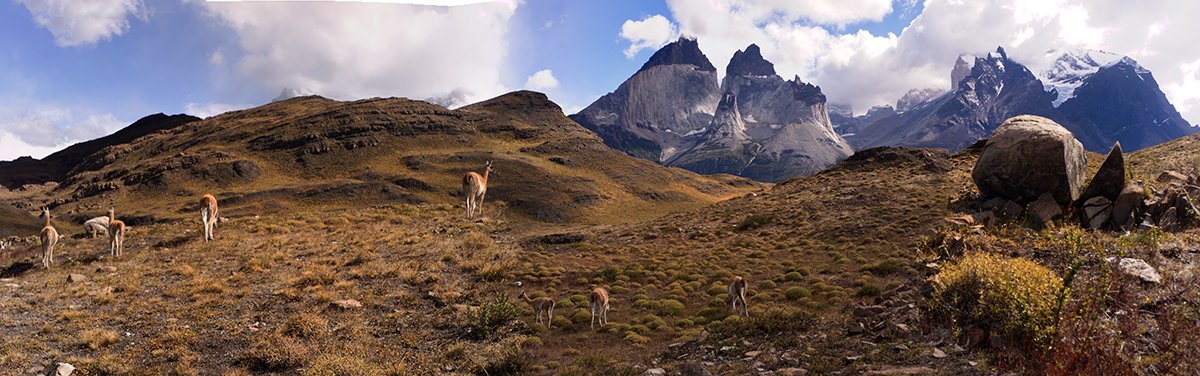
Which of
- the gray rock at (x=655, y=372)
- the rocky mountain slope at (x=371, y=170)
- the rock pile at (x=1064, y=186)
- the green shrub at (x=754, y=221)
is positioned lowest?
the gray rock at (x=655, y=372)

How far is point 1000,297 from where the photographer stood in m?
6.80

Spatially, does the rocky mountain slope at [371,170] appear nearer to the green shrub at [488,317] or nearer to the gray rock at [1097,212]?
the green shrub at [488,317]

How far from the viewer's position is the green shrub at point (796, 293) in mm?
13844

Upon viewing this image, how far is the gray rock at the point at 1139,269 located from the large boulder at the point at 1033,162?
10721 millimetres

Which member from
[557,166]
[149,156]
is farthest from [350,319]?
[149,156]

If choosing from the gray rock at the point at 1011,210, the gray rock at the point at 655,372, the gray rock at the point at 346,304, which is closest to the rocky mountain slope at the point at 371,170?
the gray rock at the point at 346,304

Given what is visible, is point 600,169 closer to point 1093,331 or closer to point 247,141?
point 247,141

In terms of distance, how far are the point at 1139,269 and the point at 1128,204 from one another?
8.45 meters

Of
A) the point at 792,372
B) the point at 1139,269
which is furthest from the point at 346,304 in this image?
the point at 1139,269

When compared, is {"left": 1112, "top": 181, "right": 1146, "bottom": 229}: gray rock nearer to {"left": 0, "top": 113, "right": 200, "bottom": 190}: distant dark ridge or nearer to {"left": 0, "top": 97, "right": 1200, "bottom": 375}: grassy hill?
{"left": 0, "top": 97, "right": 1200, "bottom": 375}: grassy hill

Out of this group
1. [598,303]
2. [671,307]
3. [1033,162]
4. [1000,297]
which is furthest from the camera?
→ [1033,162]

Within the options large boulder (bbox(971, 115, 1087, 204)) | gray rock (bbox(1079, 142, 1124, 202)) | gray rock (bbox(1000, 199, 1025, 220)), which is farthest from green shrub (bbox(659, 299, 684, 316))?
large boulder (bbox(971, 115, 1087, 204))

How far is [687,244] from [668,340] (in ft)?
48.6

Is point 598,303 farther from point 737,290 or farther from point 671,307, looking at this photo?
point 737,290
